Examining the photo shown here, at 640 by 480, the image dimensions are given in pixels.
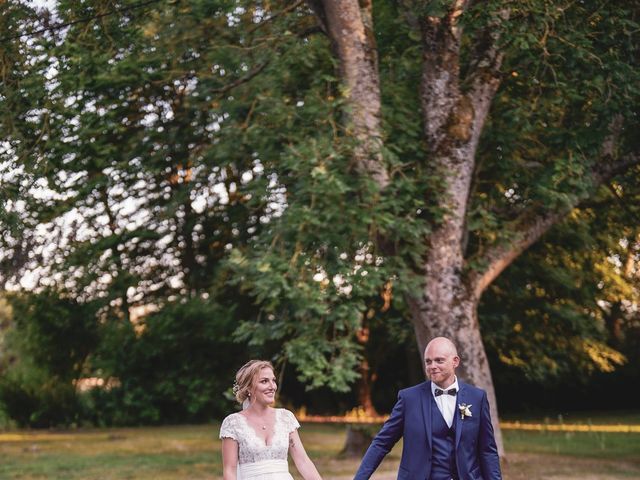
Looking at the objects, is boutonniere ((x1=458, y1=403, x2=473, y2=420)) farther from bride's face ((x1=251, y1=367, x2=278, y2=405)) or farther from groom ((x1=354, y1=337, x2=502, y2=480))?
bride's face ((x1=251, y1=367, x2=278, y2=405))

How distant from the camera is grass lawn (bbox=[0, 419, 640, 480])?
1838cm

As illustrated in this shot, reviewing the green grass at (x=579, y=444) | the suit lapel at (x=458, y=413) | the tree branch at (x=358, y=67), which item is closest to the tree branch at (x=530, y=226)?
the tree branch at (x=358, y=67)

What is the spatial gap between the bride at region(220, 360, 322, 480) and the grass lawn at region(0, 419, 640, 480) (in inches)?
435

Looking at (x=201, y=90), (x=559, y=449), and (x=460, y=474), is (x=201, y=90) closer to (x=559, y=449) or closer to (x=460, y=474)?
(x=559, y=449)

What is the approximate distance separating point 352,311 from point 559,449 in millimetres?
10627

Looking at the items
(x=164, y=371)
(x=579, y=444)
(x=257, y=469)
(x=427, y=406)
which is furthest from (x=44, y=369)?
(x=427, y=406)

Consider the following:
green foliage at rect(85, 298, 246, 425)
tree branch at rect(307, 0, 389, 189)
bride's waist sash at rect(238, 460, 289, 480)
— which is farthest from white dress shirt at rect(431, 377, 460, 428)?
green foliage at rect(85, 298, 246, 425)

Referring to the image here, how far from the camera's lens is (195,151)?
19.6m

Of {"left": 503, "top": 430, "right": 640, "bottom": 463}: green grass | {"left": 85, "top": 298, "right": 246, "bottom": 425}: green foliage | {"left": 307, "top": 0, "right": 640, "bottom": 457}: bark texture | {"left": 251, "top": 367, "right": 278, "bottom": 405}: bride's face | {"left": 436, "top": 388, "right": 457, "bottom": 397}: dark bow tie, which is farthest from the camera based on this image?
{"left": 85, "top": 298, "right": 246, "bottom": 425}: green foliage

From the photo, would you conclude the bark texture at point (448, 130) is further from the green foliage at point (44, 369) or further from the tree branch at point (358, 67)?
the green foliage at point (44, 369)

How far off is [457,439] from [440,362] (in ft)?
1.53

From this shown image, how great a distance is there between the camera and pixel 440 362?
582 centimetres

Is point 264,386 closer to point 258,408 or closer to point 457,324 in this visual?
point 258,408

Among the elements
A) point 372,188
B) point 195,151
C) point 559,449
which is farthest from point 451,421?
point 559,449
